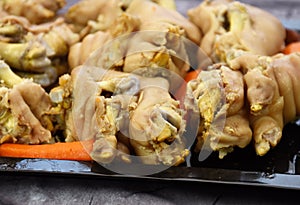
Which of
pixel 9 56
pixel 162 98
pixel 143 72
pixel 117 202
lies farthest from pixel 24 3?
pixel 117 202

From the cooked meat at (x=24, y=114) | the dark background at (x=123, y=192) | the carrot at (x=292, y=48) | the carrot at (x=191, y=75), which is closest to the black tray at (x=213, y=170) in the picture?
the dark background at (x=123, y=192)

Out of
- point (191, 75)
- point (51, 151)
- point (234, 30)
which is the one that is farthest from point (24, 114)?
point (234, 30)

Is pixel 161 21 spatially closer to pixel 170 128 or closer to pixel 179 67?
pixel 179 67

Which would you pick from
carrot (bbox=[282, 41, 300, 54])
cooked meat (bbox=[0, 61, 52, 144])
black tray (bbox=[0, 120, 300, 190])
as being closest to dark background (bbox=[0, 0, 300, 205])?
black tray (bbox=[0, 120, 300, 190])

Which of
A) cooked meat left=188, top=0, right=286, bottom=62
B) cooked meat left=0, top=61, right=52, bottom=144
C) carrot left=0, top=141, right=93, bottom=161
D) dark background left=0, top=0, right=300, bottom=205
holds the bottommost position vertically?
dark background left=0, top=0, right=300, bottom=205

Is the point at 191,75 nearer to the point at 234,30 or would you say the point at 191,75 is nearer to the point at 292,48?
the point at 234,30

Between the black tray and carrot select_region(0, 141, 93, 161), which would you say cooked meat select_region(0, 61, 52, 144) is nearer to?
carrot select_region(0, 141, 93, 161)

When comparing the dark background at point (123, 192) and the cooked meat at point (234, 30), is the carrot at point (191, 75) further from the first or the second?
the dark background at point (123, 192)
